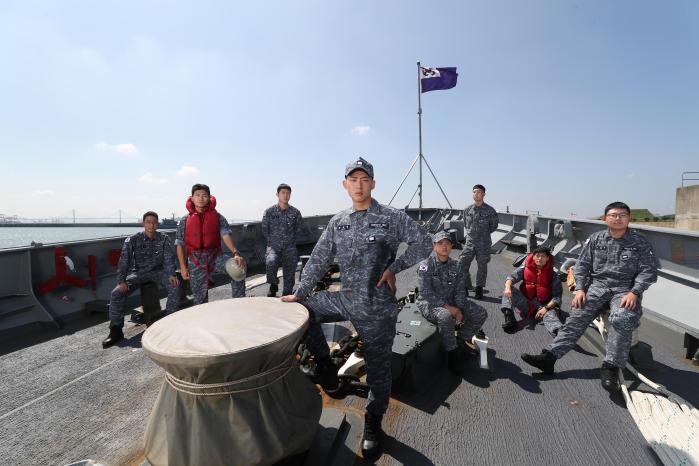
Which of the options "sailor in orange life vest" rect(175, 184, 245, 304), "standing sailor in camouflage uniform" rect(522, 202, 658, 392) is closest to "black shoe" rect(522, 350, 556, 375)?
"standing sailor in camouflage uniform" rect(522, 202, 658, 392)

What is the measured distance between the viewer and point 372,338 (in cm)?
210

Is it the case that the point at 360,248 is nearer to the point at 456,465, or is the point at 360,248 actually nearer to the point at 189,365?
the point at 189,365

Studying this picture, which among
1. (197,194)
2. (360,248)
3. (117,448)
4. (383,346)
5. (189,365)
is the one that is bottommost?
(117,448)

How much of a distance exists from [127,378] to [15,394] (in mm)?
806

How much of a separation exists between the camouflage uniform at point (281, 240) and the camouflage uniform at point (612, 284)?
3747 mm

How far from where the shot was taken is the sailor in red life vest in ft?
12.3

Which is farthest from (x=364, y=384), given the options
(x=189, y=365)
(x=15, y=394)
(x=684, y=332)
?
(x=684, y=332)

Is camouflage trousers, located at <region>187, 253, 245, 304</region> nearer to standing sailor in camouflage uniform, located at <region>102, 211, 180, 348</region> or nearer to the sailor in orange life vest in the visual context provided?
the sailor in orange life vest

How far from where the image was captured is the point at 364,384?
2588mm

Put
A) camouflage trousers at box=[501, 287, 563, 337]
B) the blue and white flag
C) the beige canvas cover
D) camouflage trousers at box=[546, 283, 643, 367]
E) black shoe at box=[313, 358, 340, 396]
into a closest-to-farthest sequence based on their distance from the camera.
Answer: the beige canvas cover → black shoe at box=[313, 358, 340, 396] → camouflage trousers at box=[546, 283, 643, 367] → camouflage trousers at box=[501, 287, 563, 337] → the blue and white flag

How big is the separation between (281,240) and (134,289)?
2097 mm

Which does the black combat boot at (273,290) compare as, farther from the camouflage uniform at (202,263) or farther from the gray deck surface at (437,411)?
the gray deck surface at (437,411)

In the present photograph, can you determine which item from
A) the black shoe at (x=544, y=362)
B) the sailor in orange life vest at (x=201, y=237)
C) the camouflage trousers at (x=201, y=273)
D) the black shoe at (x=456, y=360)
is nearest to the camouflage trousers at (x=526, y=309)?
the black shoe at (x=544, y=362)

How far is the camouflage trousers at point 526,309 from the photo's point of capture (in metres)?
3.61
